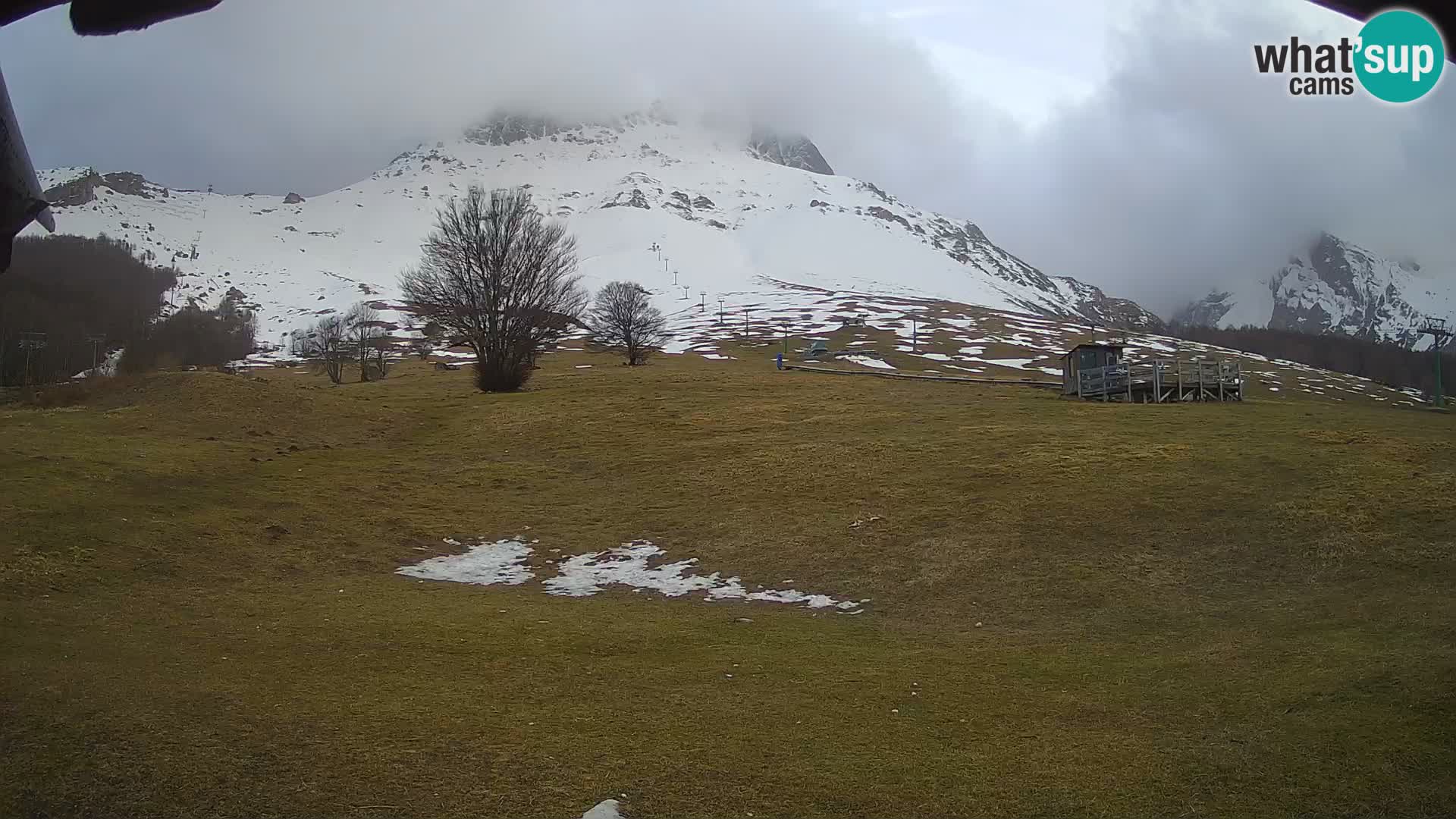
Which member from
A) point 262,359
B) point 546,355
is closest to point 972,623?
point 546,355

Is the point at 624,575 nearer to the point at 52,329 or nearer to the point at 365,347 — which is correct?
the point at 365,347

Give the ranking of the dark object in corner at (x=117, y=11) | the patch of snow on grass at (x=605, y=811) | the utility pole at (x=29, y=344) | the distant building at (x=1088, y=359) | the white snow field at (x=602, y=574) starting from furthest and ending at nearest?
the utility pole at (x=29, y=344), the distant building at (x=1088, y=359), the white snow field at (x=602, y=574), the patch of snow on grass at (x=605, y=811), the dark object in corner at (x=117, y=11)

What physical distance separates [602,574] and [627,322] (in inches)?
2891

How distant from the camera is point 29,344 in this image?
66438 mm

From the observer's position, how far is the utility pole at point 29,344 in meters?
65.9

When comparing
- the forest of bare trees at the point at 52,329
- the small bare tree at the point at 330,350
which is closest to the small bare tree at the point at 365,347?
the small bare tree at the point at 330,350

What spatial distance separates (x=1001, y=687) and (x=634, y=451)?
26.3 m

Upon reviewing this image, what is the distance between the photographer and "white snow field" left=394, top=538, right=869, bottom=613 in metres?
21.2

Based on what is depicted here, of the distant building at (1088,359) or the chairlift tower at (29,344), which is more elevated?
the chairlift tower at (29,344)

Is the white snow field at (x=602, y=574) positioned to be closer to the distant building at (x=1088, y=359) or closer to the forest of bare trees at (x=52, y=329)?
the distant building at (x=1088, y=359)

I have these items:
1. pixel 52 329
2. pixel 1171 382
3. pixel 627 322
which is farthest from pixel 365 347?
pixel 1171 382

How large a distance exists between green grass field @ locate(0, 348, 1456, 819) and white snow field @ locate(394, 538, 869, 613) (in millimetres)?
710

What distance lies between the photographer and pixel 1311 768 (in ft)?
30.5

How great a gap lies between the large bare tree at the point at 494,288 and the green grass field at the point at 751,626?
18.4 metres
